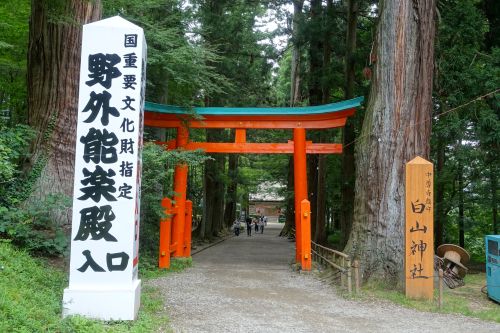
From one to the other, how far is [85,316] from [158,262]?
6621mm

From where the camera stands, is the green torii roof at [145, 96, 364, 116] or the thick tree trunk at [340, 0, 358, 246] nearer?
the green torii roof at [145, 96, 364, 116]

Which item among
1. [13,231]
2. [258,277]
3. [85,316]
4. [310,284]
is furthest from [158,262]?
[85,316]

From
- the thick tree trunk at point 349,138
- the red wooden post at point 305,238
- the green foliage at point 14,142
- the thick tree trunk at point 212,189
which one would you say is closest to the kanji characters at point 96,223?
the green foliage at point 14,142

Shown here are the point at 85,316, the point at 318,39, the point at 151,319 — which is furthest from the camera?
the point at 318,39

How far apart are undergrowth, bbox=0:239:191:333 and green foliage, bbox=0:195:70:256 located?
25 cm

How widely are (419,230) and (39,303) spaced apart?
6.25 meters

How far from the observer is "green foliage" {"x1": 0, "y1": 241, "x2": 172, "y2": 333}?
14.9 feet

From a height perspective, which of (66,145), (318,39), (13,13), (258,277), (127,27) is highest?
(318,39)

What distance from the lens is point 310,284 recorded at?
10.2 m

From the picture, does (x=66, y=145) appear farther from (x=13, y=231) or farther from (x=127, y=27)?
(x=127, y=27)

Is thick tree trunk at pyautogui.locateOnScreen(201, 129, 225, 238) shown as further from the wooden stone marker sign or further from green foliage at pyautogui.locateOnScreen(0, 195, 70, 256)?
the wooden stone marker sign

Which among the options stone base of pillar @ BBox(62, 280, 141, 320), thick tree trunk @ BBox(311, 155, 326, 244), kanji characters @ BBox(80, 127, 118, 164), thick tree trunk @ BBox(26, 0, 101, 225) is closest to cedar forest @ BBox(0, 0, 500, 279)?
thick tree trunk @ BBox(26, 0, 101, 225)

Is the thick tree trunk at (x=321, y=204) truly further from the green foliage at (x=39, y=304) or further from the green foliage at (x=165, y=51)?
the green foliage at (x=39, y=304)

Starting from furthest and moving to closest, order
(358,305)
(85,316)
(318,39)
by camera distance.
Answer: (318,39) → (358,305) → (85,316)
